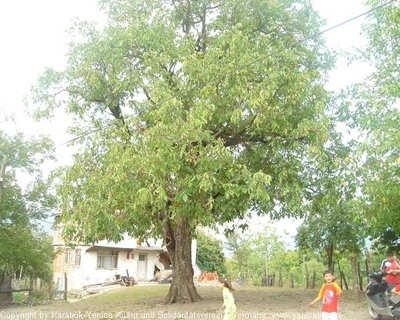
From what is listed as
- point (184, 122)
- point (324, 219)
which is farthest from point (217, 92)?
point (324, 219)

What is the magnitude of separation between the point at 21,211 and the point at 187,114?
14011 millimetres

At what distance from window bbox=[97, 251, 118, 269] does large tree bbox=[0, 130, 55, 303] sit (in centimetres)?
1349

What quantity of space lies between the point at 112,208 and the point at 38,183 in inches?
462

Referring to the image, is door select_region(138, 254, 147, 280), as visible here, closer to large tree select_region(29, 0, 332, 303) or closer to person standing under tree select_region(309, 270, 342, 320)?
large tree select_region(29, 0, 332, 303)

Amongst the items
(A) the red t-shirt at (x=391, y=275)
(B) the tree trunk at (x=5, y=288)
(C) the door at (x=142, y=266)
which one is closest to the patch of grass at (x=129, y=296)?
(B) the tree trunk at (x=5, y=288)

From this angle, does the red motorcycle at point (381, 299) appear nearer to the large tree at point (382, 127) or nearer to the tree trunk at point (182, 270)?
the large tree at point (382, 127)

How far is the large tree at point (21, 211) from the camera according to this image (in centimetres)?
2081

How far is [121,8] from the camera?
15023 mm

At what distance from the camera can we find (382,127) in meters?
10.3

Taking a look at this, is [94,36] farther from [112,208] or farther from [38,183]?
[38,183]

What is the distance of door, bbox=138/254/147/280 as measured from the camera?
3984cm

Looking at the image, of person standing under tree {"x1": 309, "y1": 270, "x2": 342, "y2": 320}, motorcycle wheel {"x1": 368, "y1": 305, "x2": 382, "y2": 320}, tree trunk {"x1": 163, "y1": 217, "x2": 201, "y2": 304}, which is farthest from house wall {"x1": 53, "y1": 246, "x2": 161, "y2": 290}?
person standing under tree {"x1": 309, "y1": 270, "x2": 342, "y2": 320}

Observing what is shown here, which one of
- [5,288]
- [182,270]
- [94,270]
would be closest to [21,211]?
[5,288]

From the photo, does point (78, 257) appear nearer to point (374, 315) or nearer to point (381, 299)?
point (374, 315)
